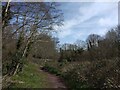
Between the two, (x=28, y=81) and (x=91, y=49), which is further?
(x=91, y=49)

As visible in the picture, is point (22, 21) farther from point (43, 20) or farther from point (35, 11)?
point (43, 20)

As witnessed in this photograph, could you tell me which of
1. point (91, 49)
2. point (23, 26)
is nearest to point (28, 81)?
point (23, 26)

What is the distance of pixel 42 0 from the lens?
62.1ft

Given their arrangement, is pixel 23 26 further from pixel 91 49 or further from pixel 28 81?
pixel 91 49

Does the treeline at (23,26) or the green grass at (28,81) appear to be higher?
the treeline at (23,26)

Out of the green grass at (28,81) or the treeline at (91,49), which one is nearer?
the green grass at (28,81)

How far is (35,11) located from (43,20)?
4.36m

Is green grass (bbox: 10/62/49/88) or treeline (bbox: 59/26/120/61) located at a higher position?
treeline (bbox: 59/26/120/61)

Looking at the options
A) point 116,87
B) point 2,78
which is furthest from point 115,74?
point 2,78

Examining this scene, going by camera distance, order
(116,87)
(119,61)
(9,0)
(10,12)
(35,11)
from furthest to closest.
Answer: (35,11) → (10,12) → (9,0) → (119,61) → (116,87)

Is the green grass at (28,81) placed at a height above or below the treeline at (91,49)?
below

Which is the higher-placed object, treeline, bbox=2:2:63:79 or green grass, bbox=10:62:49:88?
treeline, bbox=2:2:63:79

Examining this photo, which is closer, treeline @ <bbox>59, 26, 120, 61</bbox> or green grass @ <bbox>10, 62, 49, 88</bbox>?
green grass @ <bbox>10, 62, 49, 88</bbox>

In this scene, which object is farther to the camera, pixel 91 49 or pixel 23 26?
pixel 91 49
